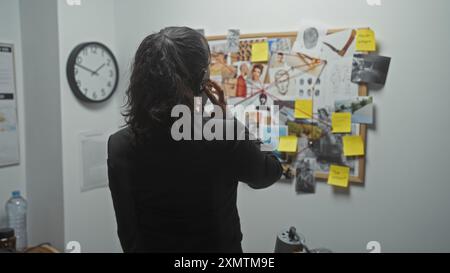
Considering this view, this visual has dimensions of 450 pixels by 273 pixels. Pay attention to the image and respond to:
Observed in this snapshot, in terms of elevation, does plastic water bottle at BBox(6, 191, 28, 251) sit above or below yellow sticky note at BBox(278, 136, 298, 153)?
below

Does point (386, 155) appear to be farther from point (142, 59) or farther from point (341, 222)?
point (142, 59)

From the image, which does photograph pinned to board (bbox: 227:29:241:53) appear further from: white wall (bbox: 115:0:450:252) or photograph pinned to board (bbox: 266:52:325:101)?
photograph pinned to board (bbox: 266:52:325:101)

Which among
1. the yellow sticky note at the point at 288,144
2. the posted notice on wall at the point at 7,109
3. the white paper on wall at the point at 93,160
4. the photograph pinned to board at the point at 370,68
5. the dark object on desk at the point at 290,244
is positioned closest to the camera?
the dark object on desk at the point at 290,244

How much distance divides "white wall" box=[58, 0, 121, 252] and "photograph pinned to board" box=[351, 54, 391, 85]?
54.2 inches

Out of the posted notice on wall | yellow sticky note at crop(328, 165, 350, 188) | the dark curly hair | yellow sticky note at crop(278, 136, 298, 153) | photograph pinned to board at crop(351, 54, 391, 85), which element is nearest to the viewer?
the dark curly hair

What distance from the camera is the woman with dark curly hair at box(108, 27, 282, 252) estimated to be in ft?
3.13

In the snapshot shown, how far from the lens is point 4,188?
6.37ft

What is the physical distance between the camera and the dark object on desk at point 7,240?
1712mm

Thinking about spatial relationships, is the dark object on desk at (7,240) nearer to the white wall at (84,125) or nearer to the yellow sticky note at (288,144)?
the white wall at (84,125)

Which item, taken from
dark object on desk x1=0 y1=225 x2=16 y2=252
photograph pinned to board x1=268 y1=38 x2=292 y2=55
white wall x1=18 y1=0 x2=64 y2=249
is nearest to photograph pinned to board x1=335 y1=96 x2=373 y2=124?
photograph pinned to board x1=268 y1=38 x2=292 y2=55

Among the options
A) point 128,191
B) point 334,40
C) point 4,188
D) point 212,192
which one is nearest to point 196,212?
point 212,192

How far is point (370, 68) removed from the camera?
5.17 ft

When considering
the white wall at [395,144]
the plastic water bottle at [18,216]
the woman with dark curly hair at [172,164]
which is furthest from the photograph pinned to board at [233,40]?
the plastic water bottle at [18,216]

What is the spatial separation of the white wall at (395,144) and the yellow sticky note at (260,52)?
0.08 m
